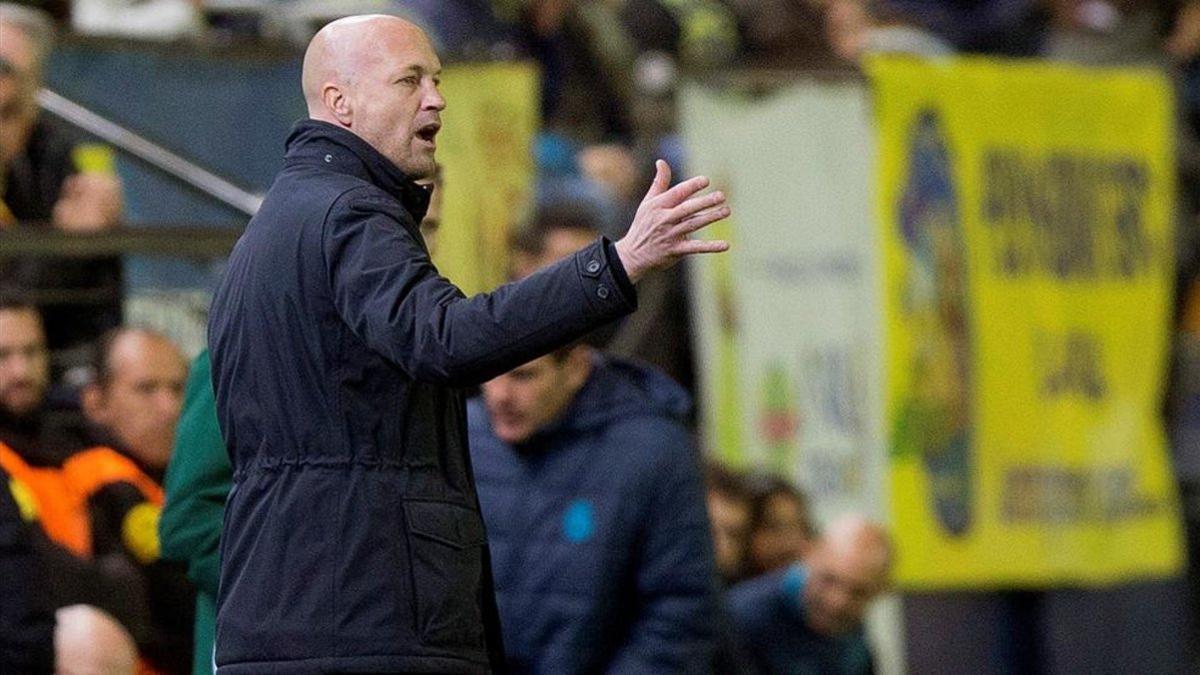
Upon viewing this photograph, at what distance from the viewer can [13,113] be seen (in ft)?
25.7

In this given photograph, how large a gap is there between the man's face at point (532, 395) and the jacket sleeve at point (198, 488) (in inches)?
38.7

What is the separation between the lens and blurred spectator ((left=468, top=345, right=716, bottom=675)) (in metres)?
6.50

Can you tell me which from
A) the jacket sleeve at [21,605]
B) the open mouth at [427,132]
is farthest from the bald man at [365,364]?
the jacket sleeve at [21,605]

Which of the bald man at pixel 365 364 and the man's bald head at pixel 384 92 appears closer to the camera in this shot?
the bald man at pixel 365 364

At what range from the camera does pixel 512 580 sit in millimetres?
6559

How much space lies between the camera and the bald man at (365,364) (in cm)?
439

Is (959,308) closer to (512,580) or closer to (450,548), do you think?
(512,580)

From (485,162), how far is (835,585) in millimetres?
2128

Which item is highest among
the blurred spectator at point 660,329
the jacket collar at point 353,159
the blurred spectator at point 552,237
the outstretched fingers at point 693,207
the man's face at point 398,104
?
the man's face at point 398,104

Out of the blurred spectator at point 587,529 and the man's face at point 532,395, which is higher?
the man's face at point 532,395

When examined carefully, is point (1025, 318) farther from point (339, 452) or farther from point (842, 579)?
point (339, 452)

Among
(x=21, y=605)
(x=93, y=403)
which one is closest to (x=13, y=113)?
(x=93, y=403)

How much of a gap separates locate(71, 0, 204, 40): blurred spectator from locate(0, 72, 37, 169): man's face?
2.09 meters

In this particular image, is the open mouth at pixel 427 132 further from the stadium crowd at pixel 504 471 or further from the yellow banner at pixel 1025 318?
the yellow banner at pixel 1025 318
